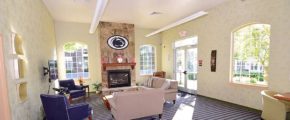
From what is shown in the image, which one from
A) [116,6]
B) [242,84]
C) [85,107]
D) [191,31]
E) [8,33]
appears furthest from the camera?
[191,31]

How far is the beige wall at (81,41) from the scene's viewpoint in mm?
6109

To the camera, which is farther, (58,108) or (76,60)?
(76,60)

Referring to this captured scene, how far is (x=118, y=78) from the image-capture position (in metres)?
6.62

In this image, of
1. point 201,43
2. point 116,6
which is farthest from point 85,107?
point 201,43

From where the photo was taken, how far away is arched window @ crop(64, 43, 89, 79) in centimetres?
642

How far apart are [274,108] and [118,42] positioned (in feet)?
18.8

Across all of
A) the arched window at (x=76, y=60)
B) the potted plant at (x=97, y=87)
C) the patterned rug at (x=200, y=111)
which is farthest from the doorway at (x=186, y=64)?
the arched window at (x=76, y=60)

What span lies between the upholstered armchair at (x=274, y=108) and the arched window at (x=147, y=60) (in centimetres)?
554

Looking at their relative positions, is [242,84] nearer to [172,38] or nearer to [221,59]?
[221,59]

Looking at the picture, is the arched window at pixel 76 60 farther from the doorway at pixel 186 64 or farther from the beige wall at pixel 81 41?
the doorway at pixel 186 64

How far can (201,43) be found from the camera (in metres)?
5.56

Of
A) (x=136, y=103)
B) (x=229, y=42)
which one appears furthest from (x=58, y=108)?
(x=229, y=42)

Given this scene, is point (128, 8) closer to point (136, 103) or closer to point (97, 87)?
point (136, 103)

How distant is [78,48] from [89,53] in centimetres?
54
